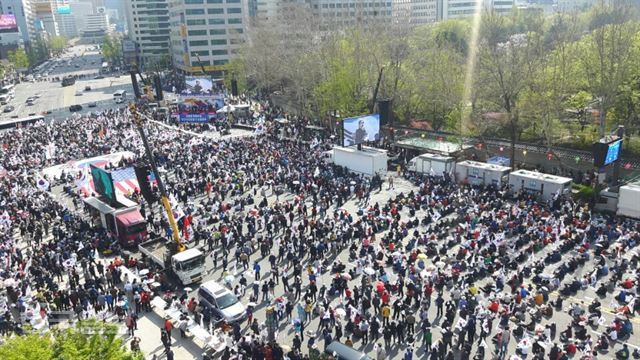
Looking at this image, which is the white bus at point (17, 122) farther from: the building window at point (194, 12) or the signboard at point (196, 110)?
the building window at point (194, 12)

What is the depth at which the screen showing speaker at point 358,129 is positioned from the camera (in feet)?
131

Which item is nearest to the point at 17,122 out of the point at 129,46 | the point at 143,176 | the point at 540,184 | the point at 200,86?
the point at 200,86

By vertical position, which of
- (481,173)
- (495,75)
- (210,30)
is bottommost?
(481,173)

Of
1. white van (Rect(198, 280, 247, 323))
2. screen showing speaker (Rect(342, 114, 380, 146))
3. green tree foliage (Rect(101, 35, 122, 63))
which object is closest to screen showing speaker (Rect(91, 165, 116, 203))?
white van (Rect(198, 280, 247, 323))

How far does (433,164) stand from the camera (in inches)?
1478

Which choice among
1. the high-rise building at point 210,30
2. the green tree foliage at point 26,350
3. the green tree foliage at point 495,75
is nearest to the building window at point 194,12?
the high-rise building at point 210,30

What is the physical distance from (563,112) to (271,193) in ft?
81.4

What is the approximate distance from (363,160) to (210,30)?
84.2m

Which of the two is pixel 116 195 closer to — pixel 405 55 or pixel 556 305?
pixel 556 305

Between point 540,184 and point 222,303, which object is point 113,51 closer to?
point 540,184

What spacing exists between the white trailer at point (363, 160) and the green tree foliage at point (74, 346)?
1050 inches

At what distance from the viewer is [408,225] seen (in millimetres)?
28641

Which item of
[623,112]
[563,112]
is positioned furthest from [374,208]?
[623,112]

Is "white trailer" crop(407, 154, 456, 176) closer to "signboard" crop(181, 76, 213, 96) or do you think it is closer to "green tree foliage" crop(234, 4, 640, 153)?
"green tree foliage" crop(234, 4, 640, 153)
